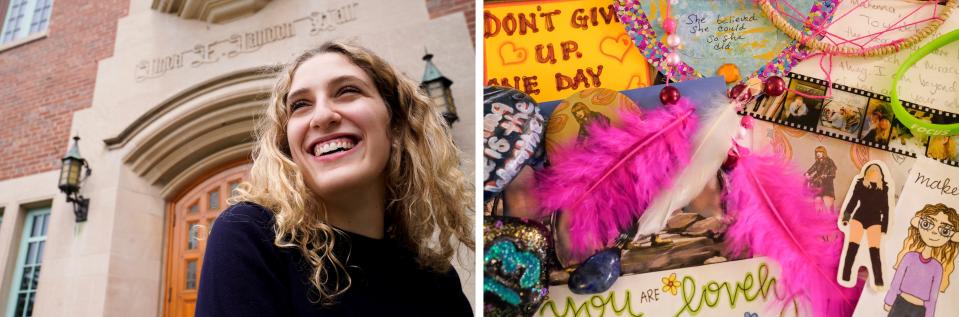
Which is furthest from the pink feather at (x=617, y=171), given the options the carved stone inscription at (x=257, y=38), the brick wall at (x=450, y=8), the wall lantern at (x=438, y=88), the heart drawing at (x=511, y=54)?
the carved stone inscription at (x=257, y=38)

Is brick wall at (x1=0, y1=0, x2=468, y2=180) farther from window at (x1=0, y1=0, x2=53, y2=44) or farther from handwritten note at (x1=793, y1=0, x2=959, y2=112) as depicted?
handwritten note at (x1=793, y1=0, x2=959, y2=112)

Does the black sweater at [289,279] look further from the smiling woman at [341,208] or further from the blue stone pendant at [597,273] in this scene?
the blue stone pendant at [597,273]

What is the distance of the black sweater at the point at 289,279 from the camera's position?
44cm

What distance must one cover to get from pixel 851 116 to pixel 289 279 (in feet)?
1.84

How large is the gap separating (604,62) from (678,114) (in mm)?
94

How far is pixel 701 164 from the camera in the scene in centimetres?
53

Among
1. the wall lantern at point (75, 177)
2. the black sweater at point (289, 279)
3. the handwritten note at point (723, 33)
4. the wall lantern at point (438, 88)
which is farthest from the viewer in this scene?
the wall lantern at point (75, 177)

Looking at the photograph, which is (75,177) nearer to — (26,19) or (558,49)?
(26,19)

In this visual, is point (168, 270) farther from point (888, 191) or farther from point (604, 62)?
point (888, 191)

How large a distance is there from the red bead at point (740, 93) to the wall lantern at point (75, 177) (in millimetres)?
1343

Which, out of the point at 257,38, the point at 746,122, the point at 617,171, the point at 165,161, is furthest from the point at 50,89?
the point at 746,122

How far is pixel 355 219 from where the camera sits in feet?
1.96

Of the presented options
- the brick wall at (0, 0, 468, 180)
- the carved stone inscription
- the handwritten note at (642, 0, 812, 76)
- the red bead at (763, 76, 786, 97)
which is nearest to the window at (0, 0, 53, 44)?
the brick wall at (0, 0, 468, 180)

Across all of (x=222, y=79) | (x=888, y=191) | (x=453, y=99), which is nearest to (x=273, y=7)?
(x=222, y=79)
